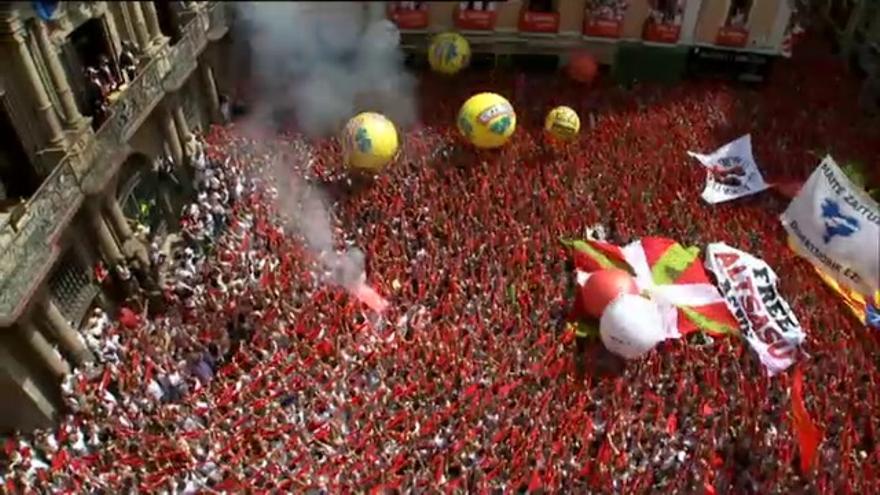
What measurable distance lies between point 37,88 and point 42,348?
4.26 meters

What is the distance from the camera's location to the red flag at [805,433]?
1045 cm

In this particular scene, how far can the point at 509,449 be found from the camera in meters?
10.6

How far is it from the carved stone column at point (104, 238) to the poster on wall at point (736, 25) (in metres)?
15.1

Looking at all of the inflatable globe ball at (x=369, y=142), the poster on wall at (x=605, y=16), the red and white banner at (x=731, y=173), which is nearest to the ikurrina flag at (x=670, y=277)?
the red and white banner at (x=731, y=173)

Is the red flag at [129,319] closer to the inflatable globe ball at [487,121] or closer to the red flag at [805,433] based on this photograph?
the inflatable globe ball at [487,121]

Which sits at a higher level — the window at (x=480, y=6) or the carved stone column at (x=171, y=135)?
the window at (x=480, y=6)

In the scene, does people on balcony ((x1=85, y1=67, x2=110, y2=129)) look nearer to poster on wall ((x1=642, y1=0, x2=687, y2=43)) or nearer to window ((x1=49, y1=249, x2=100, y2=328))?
window ((x1=49, y1=249, x2=100, y2=328))

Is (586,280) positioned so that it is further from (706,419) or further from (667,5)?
(667,5)

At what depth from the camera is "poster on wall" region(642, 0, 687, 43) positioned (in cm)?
1880

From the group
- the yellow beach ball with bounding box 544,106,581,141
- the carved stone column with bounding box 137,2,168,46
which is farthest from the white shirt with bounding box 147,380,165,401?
the yellow beach ball with bounding box 544,106,581,141

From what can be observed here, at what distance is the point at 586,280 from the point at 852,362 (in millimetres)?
4250

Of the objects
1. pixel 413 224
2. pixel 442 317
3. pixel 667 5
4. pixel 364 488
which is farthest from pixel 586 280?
pixel 667 5

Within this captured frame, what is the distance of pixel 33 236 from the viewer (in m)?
11.1

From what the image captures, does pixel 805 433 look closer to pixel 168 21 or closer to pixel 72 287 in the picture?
pixel 72 287
